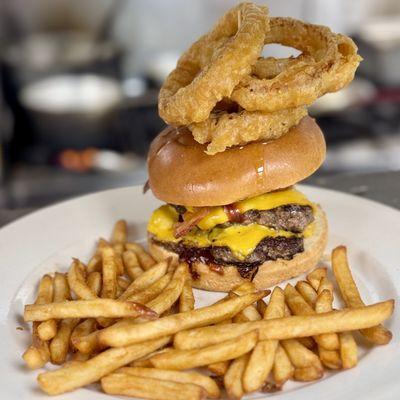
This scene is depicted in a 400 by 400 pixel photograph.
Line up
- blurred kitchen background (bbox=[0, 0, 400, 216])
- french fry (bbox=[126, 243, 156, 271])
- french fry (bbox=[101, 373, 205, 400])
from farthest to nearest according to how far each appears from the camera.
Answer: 1. blurred kitchen background (bbox=[0, 0, 400, 216])
2. french fry (bbox=[126, 243, 156, 271])
3. french fry (bbox=[101, 373, 205, 400])

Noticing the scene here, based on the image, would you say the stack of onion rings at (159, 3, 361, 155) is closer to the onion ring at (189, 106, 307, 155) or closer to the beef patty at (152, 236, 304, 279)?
the onion ring at (189, 106, 307, 155)

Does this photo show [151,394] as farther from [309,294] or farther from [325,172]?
[325,172]


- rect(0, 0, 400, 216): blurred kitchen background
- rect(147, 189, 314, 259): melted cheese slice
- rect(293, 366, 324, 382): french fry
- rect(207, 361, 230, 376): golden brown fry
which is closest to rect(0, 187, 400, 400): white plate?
rect(293, 366, 324, 382): french fry

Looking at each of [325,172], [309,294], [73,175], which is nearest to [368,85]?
[325,172]

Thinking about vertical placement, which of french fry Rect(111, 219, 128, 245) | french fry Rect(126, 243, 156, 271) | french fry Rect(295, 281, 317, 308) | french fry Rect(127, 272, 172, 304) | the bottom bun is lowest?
french fry Rect(111, 219, 128, 245)

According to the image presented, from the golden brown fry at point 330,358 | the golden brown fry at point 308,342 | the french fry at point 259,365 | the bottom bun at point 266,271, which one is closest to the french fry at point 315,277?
the bottom bun at point 266,271

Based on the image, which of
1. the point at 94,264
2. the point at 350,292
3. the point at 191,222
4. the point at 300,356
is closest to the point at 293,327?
the point at 300,356

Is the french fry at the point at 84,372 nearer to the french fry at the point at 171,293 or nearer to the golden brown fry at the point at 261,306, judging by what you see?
the french fry at the point at 171,293
